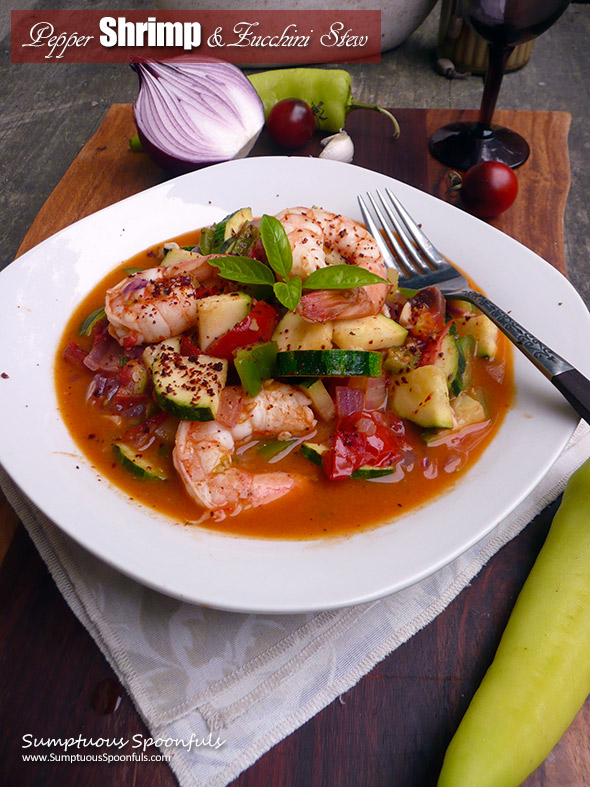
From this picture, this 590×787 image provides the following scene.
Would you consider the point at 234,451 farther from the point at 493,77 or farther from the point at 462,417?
the point at 493,77

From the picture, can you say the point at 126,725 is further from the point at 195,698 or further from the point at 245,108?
the point at 245,108

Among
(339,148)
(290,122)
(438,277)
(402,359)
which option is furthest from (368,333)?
(290,122)

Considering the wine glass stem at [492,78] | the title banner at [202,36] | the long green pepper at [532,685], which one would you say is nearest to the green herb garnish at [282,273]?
the long green pepper at [532,685]

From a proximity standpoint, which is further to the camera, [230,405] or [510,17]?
[510,17]

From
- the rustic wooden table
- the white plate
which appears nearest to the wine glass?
the white plate

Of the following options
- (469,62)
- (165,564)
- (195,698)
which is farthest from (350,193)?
(469,62)
